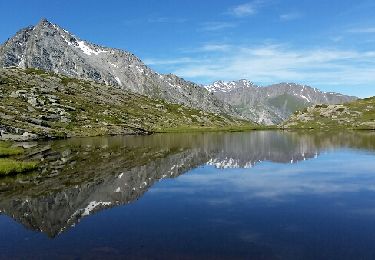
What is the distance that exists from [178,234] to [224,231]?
4.32 m

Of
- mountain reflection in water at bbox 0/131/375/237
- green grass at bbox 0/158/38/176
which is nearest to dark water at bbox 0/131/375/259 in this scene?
mountain reflection in water at bbox 0/131/375/237

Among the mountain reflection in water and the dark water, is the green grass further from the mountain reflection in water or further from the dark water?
the dark water

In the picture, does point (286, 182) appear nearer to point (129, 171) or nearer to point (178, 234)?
point (129, 171)

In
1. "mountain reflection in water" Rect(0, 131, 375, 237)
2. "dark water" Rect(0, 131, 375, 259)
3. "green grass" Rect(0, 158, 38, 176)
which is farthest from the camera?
"green grass" Rect(0, 158, 38, 176)

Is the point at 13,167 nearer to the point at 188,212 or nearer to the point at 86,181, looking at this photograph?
the point at 86,181

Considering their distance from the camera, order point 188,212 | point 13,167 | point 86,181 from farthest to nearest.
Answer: point 13,167
point 86,181
point 188,212

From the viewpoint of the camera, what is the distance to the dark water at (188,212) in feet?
105

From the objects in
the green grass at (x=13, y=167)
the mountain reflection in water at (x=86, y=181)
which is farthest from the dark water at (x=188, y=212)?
the green grass at (x=13, y=167)

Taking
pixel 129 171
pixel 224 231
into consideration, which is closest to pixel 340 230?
pixel 224 231

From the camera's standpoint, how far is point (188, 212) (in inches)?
1790

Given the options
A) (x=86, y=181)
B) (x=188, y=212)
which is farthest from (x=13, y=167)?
(x=188, y=212)

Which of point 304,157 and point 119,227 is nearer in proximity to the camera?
point 119,227

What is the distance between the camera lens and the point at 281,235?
35312 millimetres

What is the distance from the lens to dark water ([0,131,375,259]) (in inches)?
1259
